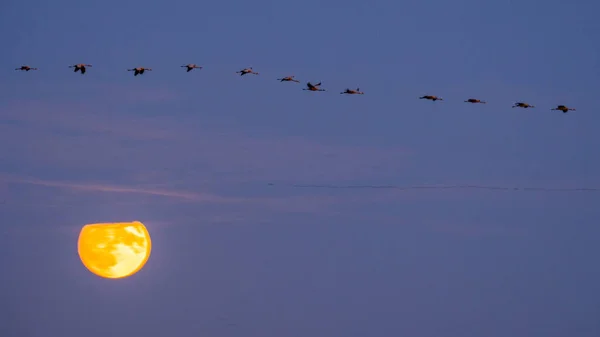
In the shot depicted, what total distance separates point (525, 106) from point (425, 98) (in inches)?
332

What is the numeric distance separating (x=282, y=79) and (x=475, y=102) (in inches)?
646

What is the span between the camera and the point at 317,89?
12681 centimetres

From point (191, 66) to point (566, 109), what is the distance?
33.5 m

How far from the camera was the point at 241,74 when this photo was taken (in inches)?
5148

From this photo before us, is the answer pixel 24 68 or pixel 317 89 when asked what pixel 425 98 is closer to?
pixel 317 89

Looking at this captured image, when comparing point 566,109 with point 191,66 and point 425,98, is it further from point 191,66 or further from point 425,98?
point 191,66

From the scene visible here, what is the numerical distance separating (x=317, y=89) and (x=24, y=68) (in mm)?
24523

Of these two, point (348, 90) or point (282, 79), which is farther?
point (348, 90)

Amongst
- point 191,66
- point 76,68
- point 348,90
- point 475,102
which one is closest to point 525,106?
point 475,102

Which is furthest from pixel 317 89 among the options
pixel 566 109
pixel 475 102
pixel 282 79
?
pixel 566 109

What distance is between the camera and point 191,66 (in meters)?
129

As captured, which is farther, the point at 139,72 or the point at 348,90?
the point at 348,90

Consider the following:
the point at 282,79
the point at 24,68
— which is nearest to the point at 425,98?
the point at 282,79

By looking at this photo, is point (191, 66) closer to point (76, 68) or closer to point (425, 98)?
point (76, 68)
